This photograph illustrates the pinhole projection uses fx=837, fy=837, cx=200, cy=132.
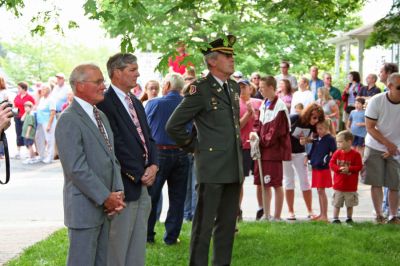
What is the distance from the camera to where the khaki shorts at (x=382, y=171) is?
37.4ft

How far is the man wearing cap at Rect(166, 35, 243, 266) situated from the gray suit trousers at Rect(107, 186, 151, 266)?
0.80 metres

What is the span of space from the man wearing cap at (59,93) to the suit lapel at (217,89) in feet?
45.2

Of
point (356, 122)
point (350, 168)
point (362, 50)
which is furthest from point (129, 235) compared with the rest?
point (362, 50)

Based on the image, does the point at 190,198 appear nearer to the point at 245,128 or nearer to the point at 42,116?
the point at 245,128

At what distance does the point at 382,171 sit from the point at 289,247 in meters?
2.61

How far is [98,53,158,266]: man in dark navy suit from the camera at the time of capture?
6816 millimetres

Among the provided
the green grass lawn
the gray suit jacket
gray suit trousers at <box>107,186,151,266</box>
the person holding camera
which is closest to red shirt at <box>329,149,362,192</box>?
the green grass lawn

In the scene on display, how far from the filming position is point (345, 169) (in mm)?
11586

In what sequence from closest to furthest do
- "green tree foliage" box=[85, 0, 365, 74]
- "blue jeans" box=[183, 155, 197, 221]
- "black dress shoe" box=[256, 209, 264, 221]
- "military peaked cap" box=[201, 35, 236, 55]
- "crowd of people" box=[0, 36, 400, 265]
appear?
"crowd of people" box=[0, 36, 400, 265], "military peaked cap" box=[201, 35, 236, 55], "blue jeans" box=[183, 155, 197, 221], "black dress shoe" box=[256, 209, 264, 221], "green tree foliage" box=[85, 0, 365, 74]

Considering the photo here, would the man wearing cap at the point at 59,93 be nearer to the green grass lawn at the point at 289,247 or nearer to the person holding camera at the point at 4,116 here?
the green grass lawn at the point at 289,247

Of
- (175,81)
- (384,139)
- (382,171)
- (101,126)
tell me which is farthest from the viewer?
(382,171)

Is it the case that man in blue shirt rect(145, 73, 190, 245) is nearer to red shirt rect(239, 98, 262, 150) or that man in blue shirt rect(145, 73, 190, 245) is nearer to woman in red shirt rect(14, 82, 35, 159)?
red shirt rect(239, 98, 262, 150)

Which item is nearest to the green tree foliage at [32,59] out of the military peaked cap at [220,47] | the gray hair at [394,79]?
the gray hair at [394,79]

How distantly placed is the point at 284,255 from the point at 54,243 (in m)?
2.78
